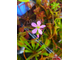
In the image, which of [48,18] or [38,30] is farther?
[48,18]

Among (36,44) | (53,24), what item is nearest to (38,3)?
(53,24)

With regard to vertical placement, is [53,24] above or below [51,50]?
above

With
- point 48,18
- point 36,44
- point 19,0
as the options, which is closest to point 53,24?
point 48,18

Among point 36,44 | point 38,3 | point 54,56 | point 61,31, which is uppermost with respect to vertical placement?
point 38,3

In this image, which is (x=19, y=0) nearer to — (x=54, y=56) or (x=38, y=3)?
(x=38, y=3)

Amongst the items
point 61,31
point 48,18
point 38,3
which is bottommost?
point 61,31

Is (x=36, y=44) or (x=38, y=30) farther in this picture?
(x=36, y=44)

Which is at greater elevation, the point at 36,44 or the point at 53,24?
the point at 53,24

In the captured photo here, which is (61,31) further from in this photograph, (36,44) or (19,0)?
(19,0)
